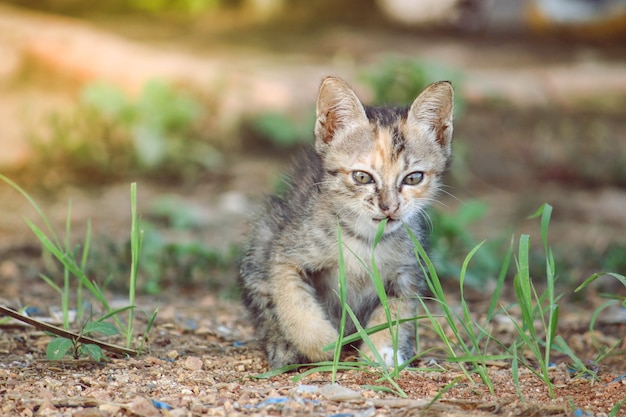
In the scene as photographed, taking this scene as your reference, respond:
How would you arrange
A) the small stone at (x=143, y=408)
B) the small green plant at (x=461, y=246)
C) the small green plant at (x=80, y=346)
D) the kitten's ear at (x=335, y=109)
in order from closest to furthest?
the small stone at (x=143, y=408)
the small green plant at (x=80, y=346)
the kitten's ear at (x=335, y=109)
the small green plant at (x=461, y=246)

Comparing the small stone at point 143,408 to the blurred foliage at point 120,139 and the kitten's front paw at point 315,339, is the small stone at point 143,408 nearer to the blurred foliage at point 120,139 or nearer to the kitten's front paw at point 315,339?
the kitten's front paw at point 315,339

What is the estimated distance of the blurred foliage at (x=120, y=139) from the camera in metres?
7.45

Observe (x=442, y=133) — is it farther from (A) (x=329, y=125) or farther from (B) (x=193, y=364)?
(B) (x=193, y=364)

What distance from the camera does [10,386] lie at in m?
3.17

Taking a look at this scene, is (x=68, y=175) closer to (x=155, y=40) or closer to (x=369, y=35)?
(x=155, y=40)

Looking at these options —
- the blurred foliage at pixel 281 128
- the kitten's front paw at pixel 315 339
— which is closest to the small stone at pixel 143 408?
the kitten's front paw at pixel 315 339

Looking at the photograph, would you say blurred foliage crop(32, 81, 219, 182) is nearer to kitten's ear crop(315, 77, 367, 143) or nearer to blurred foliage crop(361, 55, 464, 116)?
blurred foliage crop(361, 55, 464, 116)

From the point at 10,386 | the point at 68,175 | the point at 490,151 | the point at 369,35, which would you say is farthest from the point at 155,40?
the point at 10,386

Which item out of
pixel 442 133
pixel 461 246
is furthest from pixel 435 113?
pixel 461 246

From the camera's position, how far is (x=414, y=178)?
3.77 m

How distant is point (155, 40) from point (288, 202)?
6.76 m

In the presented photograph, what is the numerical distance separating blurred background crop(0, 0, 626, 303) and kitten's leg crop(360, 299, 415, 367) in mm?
1515

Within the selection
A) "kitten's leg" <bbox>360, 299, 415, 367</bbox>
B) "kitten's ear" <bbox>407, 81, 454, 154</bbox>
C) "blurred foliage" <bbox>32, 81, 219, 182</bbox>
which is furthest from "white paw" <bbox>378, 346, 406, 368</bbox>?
"blurred foliage" <bbox>32, 81, 219, 182</bbox>

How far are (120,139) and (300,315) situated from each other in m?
4.45
